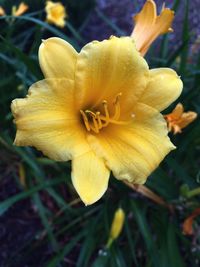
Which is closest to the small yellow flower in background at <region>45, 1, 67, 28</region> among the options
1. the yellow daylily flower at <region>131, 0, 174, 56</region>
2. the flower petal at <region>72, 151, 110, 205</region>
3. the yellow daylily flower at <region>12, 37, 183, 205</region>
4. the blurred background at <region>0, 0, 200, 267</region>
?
the blurred background at <region>0, 0, 200, 267</region>

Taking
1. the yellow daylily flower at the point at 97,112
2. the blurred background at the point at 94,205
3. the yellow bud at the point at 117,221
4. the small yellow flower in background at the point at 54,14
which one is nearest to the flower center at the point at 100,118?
the yellow daylily flower at the point at 97,112

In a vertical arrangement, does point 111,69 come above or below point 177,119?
above

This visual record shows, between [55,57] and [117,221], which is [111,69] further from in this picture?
[117,221]

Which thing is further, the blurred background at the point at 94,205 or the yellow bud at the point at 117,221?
the blurred background at the point at 94,205

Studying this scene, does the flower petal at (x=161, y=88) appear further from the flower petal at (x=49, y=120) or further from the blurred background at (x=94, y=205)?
the blurred background at (x=94, y=205)

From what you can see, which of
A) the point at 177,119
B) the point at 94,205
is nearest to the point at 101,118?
the point at 177,119

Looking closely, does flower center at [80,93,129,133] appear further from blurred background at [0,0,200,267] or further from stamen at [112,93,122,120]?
blurred background at [0,0,200,267]
